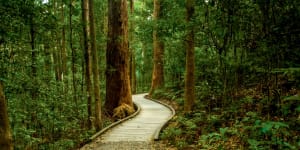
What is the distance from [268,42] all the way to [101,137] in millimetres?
6056

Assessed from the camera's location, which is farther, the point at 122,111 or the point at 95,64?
the point at 122,111

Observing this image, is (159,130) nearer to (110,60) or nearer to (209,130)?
(209,130)

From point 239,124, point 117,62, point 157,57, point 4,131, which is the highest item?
point 157,57

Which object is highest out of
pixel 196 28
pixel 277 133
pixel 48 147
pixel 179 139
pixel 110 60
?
pixel 196 28

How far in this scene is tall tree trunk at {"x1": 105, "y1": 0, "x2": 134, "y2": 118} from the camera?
13680mm

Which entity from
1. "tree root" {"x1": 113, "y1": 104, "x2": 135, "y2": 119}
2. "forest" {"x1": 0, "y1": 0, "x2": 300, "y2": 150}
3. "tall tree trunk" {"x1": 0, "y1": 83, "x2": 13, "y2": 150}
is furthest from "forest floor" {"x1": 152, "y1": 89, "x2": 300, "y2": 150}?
"tree root" {"x1": 113, "y1": 104, "x2": 135, "y2": 119}

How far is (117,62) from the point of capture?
14.1 meters

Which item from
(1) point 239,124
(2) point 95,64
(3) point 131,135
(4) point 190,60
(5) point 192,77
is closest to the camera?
(1) point 239,124

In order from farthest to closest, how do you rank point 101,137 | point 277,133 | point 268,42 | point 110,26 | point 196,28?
point 110,26 → point 101,137 → point 196,28 → point 268,42 → point 277,133

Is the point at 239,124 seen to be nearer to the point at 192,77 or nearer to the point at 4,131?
the point at 192,77

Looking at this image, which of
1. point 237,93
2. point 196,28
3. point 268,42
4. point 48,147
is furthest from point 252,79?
point 48,147

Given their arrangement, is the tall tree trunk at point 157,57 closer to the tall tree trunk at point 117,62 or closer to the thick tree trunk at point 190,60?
the tall tree trunk at point 117,62

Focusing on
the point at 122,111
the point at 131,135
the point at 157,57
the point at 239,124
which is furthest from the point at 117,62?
the point at 239,124

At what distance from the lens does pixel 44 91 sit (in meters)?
8.77
